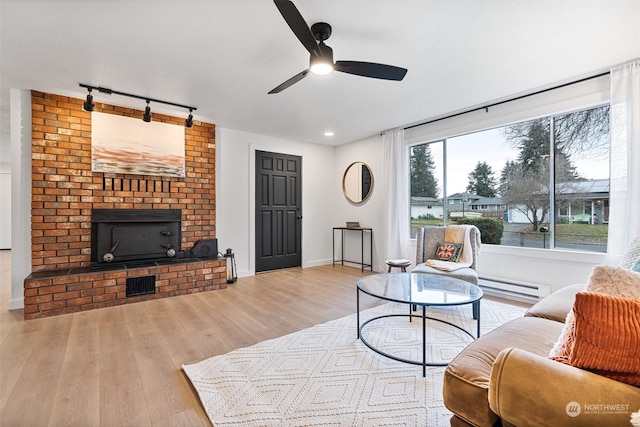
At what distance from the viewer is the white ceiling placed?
188cm

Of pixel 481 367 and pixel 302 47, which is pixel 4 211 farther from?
pixel 481 367

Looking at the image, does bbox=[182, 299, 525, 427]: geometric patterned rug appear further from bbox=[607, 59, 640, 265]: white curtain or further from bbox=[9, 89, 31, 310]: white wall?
bbox=[9, 89, 31, 310]: white wall

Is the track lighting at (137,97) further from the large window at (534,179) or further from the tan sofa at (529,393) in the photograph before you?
the tan sofa at (529,393)

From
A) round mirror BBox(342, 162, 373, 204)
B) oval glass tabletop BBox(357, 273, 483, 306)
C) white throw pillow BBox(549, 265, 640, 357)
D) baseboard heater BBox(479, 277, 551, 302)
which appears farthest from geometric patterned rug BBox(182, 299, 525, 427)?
round mirror BBox(342, 162, 373, 204)

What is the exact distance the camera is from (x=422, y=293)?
2270mm

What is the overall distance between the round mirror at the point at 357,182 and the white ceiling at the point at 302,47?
1860 millimetres

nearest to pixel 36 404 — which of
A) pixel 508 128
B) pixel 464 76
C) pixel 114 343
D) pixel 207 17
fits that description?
pixel 114 343

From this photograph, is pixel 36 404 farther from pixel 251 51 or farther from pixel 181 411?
pixel 251 51

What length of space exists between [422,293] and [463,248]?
1.39 meters

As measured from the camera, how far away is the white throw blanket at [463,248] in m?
3.13

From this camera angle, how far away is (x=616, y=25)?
81.4 inches

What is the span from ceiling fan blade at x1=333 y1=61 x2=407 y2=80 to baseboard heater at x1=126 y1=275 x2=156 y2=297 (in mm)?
3169

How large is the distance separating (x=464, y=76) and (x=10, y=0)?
A: 3.40 metres

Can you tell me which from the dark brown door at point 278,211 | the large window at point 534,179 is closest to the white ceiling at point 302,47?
the large window at point 534,179
